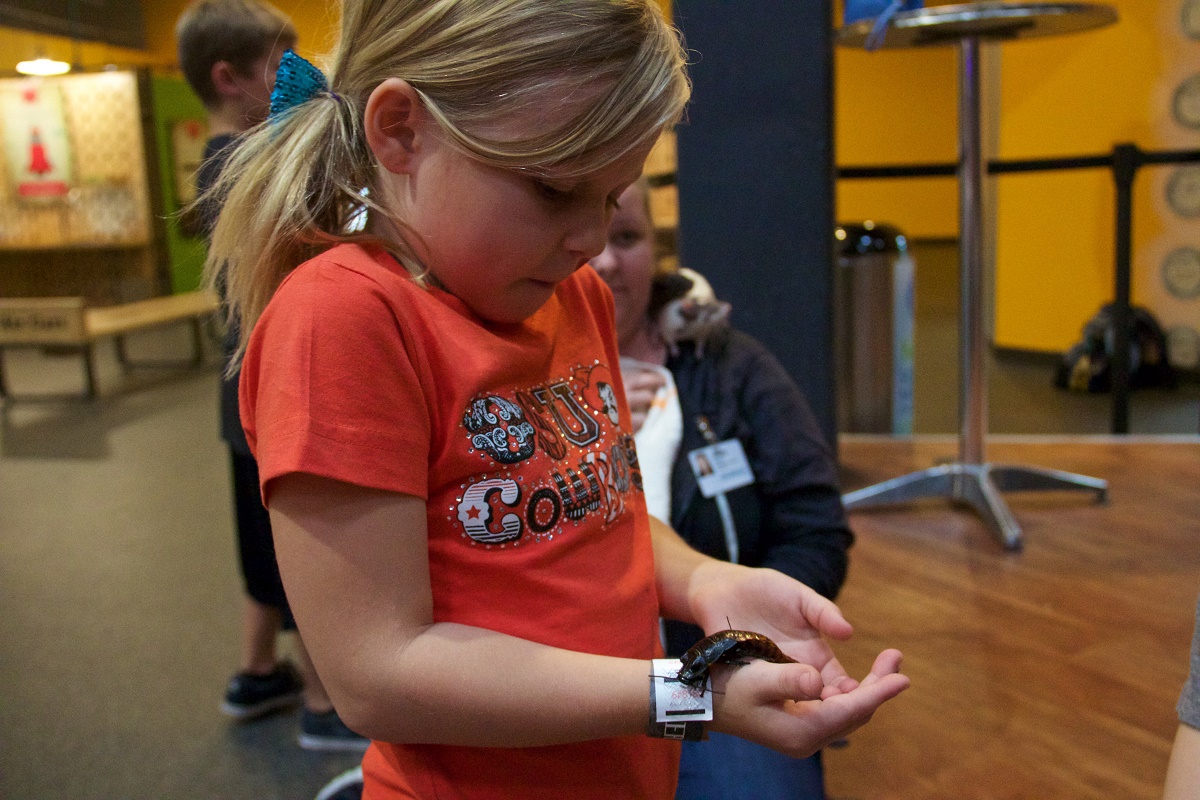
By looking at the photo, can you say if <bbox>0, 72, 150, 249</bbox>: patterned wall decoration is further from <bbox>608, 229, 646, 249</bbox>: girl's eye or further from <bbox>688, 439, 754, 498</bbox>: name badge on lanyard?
<bbox>688, 439, 754, 498</bbox>: name badge on lanyard

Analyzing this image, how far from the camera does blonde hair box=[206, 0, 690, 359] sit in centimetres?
61

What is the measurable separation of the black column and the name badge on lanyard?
3.03ft

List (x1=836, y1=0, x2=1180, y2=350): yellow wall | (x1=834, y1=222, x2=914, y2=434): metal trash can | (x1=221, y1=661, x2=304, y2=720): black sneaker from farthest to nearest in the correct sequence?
(x1=836, y1=0, x2=1180, y2=350): yellow wall
(x1=834, y1=222, x2=914, y2=434): metal trash can
(x1=221, y1=661, x2=304, y2=720): black sneaker

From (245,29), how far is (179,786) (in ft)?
4.60

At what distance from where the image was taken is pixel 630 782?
74 cm

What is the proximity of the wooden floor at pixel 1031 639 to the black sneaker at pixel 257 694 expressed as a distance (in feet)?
3.78

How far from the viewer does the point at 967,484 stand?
2.89m

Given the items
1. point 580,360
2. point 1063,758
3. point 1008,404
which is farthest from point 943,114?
point 580,360

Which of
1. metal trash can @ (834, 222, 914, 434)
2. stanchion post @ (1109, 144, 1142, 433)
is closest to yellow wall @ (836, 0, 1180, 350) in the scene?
stanchion post @ (1109, 144, 1142, 433)

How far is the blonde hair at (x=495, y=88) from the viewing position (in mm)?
611

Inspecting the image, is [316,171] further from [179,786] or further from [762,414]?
[179,786]

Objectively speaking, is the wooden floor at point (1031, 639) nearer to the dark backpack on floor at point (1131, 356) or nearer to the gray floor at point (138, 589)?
the gray floor at point (138, 589)

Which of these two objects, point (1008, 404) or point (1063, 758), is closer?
point (1063, 758)

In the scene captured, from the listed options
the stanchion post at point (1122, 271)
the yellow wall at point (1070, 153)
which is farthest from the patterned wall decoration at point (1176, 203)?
the stanchion post at point (1122, 271)
